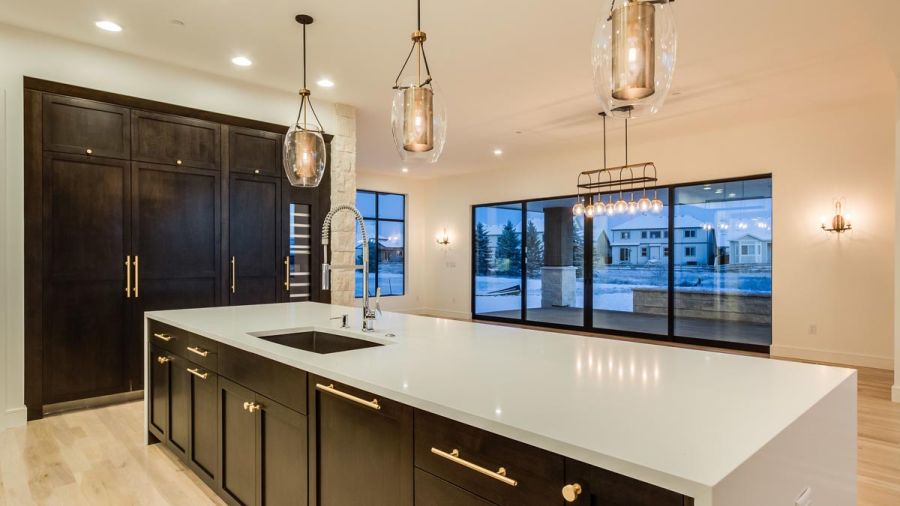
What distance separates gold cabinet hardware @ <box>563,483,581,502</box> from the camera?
978 millimetres

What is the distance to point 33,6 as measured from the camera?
339 centimetres

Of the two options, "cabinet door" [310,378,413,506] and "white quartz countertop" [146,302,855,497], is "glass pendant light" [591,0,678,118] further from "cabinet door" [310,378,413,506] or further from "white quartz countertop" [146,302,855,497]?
"cabinet door" [310,378,413,506]

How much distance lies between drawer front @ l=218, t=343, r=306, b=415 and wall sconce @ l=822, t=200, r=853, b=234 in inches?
250

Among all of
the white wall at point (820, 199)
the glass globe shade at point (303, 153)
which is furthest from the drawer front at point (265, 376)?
the white wall at point (820, 199)

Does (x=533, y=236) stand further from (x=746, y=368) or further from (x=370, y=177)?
(x=746, y=368)

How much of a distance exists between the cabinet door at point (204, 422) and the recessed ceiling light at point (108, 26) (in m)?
2.70

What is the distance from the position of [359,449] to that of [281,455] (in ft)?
1.73

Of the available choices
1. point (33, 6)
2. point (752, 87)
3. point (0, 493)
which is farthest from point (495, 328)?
point (752, 87)

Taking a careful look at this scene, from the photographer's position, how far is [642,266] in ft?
Answer: 25.1

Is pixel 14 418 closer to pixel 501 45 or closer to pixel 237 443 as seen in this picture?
pixel 237 443

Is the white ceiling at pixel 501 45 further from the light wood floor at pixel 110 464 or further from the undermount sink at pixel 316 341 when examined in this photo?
the light wood floor at pixel 110 464

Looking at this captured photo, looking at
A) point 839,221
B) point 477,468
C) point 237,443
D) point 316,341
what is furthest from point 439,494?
point 839,221

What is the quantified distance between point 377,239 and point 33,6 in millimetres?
6992

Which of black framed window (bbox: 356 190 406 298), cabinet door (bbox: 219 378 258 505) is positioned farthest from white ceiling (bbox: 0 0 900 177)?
black framed window (bbox: 356 190 406 298)
